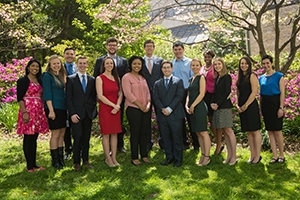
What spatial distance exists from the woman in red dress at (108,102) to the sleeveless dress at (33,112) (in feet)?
2.97

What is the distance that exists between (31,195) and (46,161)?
1.73 m

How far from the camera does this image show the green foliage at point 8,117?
8.70 metres

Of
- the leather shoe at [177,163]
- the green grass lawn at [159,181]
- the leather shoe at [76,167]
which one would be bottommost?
the green grass lawn at [159,181]

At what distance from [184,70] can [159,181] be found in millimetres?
2239

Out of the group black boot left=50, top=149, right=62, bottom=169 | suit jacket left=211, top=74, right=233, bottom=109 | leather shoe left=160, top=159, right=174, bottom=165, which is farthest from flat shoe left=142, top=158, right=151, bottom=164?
suit jacket left=211, top=74, right=233, bottom=109

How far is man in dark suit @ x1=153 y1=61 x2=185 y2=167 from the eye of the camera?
5.09m

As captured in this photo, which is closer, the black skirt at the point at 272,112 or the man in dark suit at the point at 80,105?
the man in dark suit at the point at 80,105

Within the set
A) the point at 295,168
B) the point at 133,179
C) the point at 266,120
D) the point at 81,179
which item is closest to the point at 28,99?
the point at 81,179

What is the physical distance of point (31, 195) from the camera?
4117mm

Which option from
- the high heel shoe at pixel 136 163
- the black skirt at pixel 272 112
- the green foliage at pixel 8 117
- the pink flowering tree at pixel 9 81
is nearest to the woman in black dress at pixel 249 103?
the black skirt at pixel 272 112

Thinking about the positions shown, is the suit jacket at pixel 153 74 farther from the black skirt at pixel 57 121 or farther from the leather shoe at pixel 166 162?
the black skirt at pixel 57 121

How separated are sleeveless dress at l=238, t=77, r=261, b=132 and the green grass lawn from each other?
61 centimetres

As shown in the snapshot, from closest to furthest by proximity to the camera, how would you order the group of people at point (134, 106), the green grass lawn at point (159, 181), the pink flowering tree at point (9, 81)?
the green grass lawn at point (159, 181)
the group of people at point (134, 106)
the pink flowering tree at point (9, 81)

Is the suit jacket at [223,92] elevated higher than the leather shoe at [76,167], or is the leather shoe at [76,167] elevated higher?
the suit jacket at [223,92]
